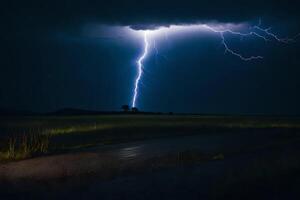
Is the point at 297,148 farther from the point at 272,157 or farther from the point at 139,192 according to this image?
the point at 139,192

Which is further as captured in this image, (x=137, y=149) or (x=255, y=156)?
(x=137, y=149)

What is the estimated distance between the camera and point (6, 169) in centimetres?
1694

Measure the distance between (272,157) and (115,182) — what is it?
23.3ft

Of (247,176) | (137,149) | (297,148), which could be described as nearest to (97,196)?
(247,176)

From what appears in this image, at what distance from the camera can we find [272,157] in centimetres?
1867

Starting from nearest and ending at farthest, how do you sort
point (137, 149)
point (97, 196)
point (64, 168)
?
point (97, 196) → point (64, 168) → point (137, 149)

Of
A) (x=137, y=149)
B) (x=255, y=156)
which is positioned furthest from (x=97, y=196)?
(x=137, y=149)

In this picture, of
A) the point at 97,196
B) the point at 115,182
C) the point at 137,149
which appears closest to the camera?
the point at 97,196

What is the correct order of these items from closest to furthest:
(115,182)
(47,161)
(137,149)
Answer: (115,182) < (47,161) < (137,149)

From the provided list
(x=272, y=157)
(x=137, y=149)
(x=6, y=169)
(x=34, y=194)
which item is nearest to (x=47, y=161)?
(x=6, y=169)

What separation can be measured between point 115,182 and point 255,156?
702 centimetres

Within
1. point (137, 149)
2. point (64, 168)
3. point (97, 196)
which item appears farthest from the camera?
point (137, 149)

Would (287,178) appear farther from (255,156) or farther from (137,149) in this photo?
(137,149)

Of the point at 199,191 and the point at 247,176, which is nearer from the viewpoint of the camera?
the point at 199,191
